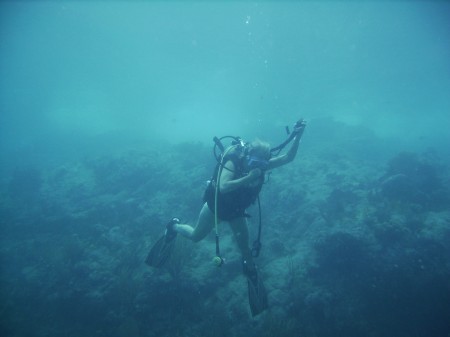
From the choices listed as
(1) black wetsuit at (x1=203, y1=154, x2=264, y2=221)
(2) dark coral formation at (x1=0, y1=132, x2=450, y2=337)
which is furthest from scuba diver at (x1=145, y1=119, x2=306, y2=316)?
(2) dark coral formation at (x1=0, y1=132, x2=450, y2=337)

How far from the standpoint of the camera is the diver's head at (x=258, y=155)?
416 cm

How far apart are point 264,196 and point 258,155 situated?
9167 millimetres

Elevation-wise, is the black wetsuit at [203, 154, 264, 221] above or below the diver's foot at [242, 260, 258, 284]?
above

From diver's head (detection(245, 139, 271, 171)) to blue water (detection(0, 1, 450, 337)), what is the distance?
4.75 meters

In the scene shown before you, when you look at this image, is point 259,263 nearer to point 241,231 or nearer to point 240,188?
point 241,231

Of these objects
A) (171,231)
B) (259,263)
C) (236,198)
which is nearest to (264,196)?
(259,263)

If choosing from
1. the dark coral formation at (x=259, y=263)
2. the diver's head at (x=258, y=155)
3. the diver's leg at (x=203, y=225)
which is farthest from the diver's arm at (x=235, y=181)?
the dark coral formation at (x=259, y=263)

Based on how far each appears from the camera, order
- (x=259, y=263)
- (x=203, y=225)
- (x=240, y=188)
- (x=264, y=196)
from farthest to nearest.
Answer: (x=264, y=196) → (x=259, y=263) → (x=203, y=225) → (x=240, y=188)

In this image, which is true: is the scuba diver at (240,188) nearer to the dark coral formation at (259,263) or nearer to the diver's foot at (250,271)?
the diver's foot at (250,271)

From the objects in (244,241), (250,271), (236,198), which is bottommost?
(250,271)

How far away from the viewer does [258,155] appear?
439 centimetres

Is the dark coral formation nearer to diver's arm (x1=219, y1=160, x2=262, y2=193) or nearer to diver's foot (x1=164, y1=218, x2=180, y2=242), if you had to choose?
diver's foot (x1=164, y1=218, x2=180, y2=242)

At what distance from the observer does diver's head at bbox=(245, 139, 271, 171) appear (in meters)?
4.16

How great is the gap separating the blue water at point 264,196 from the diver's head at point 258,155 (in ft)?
15.6
